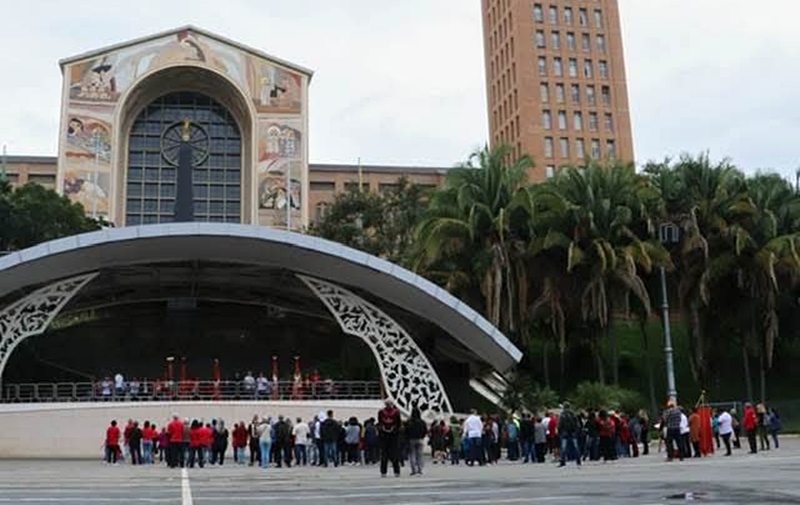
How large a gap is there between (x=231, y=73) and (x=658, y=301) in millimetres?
40381

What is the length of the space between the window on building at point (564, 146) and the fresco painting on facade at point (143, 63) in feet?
89.0

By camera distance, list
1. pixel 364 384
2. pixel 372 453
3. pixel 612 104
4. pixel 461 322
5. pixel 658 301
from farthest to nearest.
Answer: pixel 612 104 < pixel 658 301 < pixel 364 384 < pixel 461 322 < pixel 372 453

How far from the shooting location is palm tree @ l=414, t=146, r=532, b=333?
35.1 meters

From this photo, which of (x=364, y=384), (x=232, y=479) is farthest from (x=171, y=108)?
(x=232, y=479)

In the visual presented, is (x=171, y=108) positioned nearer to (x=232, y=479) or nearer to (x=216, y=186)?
(x=216, y=186)

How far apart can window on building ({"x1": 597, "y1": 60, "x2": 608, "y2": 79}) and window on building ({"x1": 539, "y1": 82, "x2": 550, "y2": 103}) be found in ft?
17.5

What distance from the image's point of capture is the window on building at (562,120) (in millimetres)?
78812

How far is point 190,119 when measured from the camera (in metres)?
69.7

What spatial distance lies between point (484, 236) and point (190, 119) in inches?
1566

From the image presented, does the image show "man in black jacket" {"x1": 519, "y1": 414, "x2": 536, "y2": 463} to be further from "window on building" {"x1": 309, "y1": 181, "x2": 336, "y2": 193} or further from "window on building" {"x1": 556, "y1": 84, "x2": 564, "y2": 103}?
"window on building" {"x1": 309, "y1": 181, "x2": 336, "y2": 193}

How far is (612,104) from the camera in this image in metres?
80.4

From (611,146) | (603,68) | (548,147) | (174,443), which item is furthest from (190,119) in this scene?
(174,443)

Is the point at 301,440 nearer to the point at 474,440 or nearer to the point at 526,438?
the point at 474,440

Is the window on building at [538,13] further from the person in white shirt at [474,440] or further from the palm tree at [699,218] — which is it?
the person in white shirt at [474,440]
